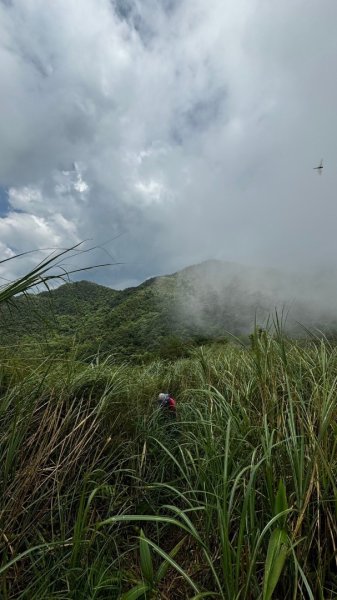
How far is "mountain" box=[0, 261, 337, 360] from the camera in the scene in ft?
8.01

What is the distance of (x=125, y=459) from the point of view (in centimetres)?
200

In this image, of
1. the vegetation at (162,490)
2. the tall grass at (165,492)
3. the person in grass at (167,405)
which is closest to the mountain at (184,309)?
the vegetation at (162,490)

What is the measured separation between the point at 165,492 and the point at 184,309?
78.0 meters

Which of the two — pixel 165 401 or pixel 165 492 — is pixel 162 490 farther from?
pixel 165 401

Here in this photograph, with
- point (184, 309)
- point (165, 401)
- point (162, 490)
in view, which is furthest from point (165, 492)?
point (184, 309)

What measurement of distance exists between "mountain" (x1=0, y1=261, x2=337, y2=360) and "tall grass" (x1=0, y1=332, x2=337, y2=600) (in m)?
0.50

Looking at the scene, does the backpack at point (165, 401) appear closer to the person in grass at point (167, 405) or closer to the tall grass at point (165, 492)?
the person in grass at point (167, 405)

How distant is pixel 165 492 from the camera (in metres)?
2.00

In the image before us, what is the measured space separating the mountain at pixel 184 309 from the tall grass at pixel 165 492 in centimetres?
50

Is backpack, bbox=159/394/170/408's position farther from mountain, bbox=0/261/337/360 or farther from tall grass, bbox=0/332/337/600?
mountain, bbox=0/261/337/360

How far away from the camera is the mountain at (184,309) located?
2.44m

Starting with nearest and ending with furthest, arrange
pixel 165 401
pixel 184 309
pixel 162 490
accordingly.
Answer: pixel 162 490
pixel 165 401
pixel 184 309

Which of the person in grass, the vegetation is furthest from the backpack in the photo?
the vegetation

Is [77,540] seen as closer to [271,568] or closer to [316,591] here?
[271,568]
